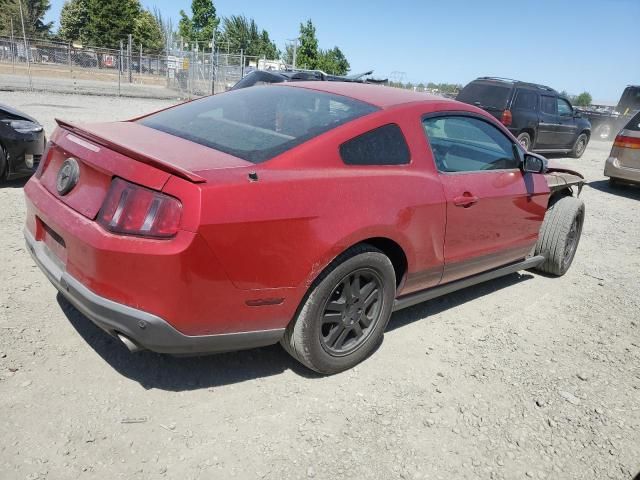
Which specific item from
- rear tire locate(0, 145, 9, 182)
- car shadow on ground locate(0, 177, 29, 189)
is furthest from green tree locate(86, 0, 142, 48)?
rear tire locate(0, 145, 9, 182)

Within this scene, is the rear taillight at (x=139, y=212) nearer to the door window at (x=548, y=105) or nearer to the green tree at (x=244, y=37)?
the door window at (x=548, y=105)

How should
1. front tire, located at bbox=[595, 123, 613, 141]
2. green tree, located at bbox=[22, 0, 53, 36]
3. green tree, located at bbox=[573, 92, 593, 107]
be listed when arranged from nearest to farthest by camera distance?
front tire, located at bbox=[595, 123, 613, 141]
green tree, located at bbox=[22, 0, 53, 36]
green tree, located at bbox=[573, 92, 593, 107]

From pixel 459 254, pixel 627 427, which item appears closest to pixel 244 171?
pixel 459 254

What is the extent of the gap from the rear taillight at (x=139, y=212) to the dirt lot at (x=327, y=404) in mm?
926

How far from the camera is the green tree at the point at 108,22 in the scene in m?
48.0

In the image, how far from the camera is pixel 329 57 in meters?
47.6

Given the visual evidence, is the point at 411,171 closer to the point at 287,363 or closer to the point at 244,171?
the point at 244,171

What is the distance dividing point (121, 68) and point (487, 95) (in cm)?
2171

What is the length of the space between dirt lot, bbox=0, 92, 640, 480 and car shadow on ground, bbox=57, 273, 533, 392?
0.03 feet

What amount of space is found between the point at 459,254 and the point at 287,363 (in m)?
1.38

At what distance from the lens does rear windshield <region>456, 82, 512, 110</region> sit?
1261 cm

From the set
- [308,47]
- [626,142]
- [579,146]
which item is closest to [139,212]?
[626,142]

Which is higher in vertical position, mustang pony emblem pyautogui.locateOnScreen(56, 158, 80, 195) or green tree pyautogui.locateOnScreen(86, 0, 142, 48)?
green tree pyautogui.locateOnScreen(86, 0, 142, 48)

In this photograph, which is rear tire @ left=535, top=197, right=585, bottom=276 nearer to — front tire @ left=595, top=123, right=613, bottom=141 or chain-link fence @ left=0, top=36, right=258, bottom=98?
chain-link fence @ left=0, top=36, right=258, bottom=98
